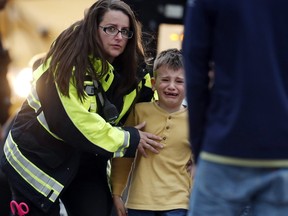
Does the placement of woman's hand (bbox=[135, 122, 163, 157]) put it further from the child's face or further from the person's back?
the person's back

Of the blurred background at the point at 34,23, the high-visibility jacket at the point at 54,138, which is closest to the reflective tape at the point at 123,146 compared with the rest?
the high-visibility jacket at the point at 54,138

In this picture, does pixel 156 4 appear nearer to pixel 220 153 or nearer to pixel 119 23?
pixel 119 23

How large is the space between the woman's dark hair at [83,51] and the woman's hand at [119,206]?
60cm

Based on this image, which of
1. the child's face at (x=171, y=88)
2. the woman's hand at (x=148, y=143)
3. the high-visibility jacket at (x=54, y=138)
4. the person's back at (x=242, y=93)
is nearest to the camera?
the person's back at (x=242, y=93)

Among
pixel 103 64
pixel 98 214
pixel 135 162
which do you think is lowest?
pixel 98 214

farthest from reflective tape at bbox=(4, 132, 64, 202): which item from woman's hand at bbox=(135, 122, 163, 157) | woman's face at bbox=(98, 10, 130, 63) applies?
woman's face at bbox=(98, 10, 130, 63)

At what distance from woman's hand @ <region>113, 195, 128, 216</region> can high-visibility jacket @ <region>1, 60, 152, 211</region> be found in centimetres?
36

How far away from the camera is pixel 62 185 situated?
361 cm

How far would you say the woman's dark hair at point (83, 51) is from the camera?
11.4ft

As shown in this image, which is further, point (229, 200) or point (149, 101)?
point (149, 101)

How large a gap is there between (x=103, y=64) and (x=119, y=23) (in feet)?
0.77

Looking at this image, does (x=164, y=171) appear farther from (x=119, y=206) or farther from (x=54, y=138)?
(x=54, y=138)

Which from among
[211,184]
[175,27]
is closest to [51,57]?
[211,184]

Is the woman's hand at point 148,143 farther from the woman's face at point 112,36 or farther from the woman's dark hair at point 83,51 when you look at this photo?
the woman's face at point 112,36
